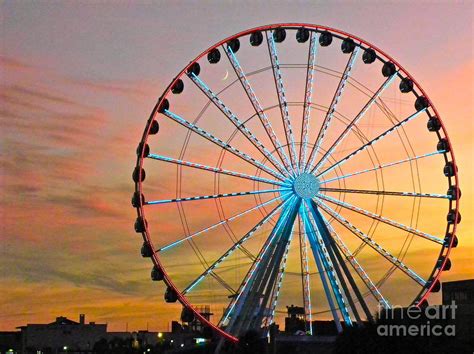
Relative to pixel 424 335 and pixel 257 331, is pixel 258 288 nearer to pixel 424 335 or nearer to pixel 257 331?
pixel 257 331

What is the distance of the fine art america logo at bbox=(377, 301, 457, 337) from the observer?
183ft

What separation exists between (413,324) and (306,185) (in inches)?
449

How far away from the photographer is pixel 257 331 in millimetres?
70625

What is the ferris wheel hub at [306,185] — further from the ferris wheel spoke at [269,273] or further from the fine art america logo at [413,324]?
the fine art america logo at [413,324]

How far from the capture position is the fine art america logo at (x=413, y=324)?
5588 cm

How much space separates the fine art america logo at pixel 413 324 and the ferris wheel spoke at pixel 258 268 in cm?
816

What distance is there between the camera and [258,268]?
213 feet

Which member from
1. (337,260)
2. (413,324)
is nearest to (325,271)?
(337,260)

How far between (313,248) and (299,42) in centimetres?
1313

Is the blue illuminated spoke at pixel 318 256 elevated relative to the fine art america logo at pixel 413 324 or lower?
elevated

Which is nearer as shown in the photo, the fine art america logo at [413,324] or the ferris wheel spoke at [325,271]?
the fine art america logo at [413,324]

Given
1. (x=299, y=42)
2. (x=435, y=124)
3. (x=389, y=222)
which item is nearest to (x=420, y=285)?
(x=389, y=222)

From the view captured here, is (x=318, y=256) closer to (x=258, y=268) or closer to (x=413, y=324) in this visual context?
(x=258, y=268)

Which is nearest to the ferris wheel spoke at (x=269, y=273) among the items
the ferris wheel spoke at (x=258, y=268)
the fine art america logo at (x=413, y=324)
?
the ferris wheel spoke at (x=258, y=268)
